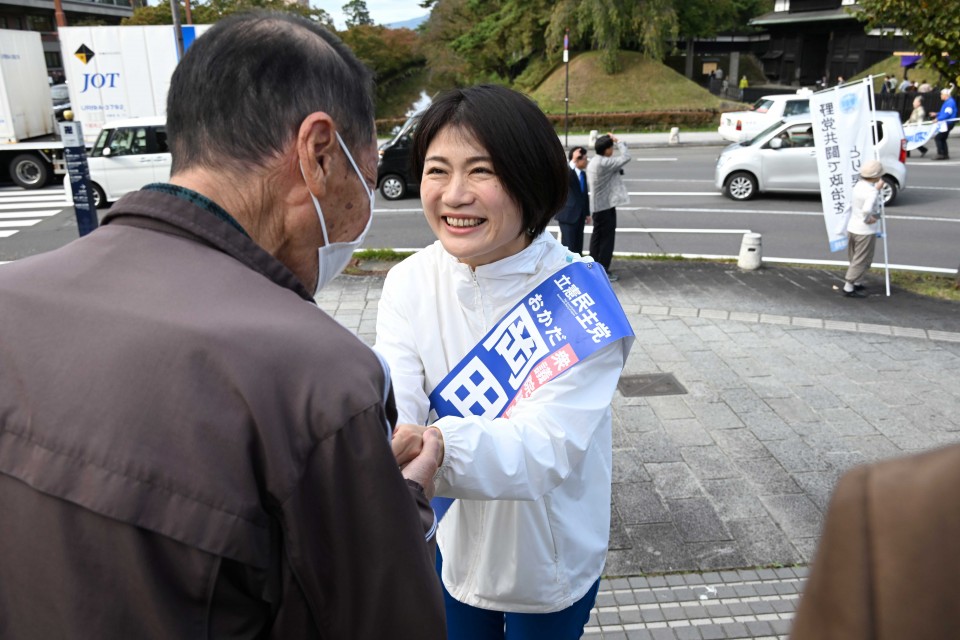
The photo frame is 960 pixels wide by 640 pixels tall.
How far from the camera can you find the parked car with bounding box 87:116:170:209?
42.9 ft

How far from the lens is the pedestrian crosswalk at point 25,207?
40.9 feet

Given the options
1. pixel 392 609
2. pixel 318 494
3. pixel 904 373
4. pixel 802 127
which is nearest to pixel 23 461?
pixel 318 494

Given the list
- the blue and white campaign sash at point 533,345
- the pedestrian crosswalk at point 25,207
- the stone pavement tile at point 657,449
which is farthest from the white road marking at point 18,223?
the blue and white campaign sash at point 533,345

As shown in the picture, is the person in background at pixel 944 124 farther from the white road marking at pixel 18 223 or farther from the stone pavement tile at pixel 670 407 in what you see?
the white road marking at pixel 18 223

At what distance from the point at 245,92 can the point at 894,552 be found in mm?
1073

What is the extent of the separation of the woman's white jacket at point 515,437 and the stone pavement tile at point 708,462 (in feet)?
7.85

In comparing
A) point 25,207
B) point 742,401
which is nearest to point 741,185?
point 742,401

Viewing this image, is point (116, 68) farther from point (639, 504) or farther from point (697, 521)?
point (697, 521)

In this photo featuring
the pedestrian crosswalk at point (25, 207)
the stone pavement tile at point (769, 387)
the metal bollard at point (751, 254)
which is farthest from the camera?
the pedestrian crosswalk at point (25, 207)

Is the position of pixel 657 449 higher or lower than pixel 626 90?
lower

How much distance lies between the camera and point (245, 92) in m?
1.17

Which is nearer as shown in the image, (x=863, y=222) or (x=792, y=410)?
(x=792, y=410)

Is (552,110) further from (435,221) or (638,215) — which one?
(435,221)

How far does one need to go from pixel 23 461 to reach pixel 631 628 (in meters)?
2.75
